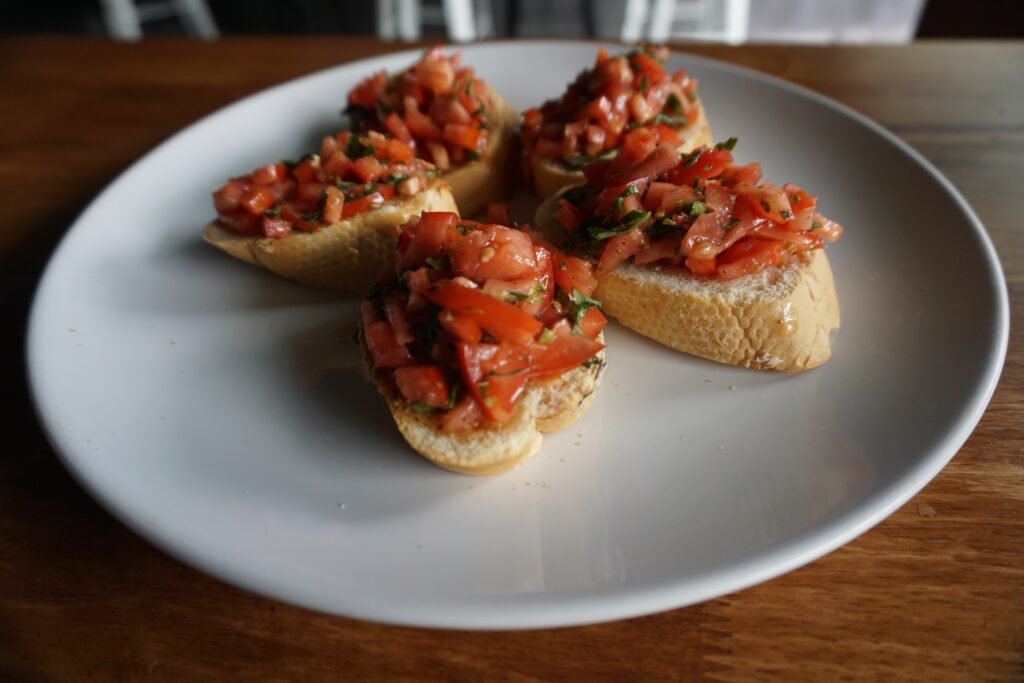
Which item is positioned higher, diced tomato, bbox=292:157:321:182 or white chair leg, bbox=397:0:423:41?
diced tomato, bbox=292:157:321:182

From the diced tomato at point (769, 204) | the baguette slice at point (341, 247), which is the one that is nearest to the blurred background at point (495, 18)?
the baguette slice at point (341, 247)

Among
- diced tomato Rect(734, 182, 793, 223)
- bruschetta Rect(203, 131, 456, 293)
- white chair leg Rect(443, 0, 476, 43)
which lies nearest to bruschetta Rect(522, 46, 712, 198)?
bruschetta Rect(203, 131, 456, 293)

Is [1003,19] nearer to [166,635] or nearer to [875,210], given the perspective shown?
[875,210]

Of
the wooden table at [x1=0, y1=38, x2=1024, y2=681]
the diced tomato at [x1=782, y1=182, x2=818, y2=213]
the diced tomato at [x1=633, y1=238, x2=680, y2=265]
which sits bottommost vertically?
the wooden table at [x1=0, y1=38, x2=1024, y2=681]

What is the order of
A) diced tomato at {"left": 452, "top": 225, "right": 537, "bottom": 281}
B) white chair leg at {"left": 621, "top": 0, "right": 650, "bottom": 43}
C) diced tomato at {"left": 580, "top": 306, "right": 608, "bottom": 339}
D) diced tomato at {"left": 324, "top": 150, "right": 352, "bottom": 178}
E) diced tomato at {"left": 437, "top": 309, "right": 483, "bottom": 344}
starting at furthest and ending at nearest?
white chair leg at {"left": 621, "top": 0, "right": 650, "bottom": 43} < diced tomato at {"left": 324, "top": 150, "right": 352, "bottom": 178} < diced tomato at {"left": 580, "top": 306, "right": 608, "bottom": 339} < diced tomato at {"left": 452, "top": 225, "right": 537, "bottom": 281} < diced tomato at {"left": 437, "top": 309, "right": 483, "bottom": 344}

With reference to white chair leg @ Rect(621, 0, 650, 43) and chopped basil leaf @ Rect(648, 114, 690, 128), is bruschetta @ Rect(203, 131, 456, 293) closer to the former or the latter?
chopped basil leaf @ Rect(648, 114, 690, 128)

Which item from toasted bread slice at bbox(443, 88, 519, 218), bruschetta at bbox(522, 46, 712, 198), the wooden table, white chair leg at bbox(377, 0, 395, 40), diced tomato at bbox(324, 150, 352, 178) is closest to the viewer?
the wooden table
